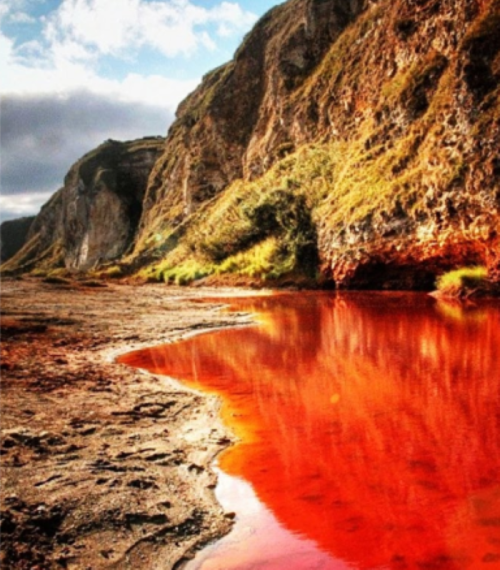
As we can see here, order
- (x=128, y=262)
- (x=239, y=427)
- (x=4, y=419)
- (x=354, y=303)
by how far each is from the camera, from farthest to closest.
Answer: (x=128, y=262)
(x=354, y=303)
(x=239, y=427)
(x=4, y=419)

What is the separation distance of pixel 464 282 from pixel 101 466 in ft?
67.1

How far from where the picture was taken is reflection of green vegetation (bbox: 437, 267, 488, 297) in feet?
72.0

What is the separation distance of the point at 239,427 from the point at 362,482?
226 cm

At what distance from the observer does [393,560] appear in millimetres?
3701

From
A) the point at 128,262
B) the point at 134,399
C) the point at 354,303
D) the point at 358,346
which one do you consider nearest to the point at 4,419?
the point at 134,399

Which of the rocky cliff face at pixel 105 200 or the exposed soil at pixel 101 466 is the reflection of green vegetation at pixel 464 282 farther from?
the rocky cliff face at pixel 105 200

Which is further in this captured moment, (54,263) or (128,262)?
(54,263)

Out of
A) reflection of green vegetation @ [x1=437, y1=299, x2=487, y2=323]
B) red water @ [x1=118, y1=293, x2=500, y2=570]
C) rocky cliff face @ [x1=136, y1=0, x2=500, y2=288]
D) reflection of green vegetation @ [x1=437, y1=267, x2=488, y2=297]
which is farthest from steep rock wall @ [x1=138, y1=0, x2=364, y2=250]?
red water @ [x1=118, y1=293, x2=500, y2=570]

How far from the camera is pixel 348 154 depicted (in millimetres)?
36906

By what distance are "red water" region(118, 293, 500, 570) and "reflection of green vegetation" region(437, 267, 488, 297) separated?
9.22m

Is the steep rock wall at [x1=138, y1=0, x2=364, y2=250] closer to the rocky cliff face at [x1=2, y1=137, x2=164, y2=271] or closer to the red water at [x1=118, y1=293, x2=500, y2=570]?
the rocky cliff face at [x1=2, y1=137, x2=164, y2=271]

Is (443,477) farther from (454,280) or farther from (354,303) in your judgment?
(454,280)

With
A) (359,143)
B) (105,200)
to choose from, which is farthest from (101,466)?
(105,200)

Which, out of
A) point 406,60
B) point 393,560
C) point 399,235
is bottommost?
point 393,560
